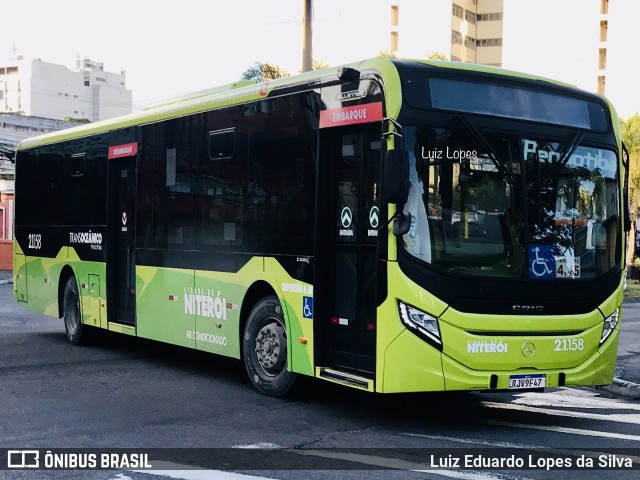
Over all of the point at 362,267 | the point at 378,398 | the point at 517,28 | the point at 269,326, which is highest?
the point at 517,28

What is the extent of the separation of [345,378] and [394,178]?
1919 mm

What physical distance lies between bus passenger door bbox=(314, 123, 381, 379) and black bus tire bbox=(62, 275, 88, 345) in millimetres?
6814

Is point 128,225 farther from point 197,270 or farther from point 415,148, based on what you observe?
point 415,148

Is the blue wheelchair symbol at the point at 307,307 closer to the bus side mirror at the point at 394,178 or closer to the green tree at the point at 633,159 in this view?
the bus side mirror at the point at 394,178

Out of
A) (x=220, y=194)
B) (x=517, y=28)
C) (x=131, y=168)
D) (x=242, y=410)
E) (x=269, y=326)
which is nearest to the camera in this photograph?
(x=242, y=410)

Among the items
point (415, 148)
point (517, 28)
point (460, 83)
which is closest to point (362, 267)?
point (415, 148)

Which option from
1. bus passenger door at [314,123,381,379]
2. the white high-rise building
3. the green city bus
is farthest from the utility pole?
the white high-rise building

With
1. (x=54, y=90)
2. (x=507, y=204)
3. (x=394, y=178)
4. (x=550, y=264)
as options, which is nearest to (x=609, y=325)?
(x=550, y=264)

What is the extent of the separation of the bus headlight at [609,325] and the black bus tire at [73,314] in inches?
332

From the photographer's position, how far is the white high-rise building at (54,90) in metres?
177

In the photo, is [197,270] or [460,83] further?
[197,270]

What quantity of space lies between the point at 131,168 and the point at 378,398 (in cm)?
505

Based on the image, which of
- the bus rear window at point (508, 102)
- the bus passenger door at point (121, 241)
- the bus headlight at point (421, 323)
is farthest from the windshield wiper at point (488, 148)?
the bus passenger door at point (121, 241)

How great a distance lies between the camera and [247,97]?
11.3m
